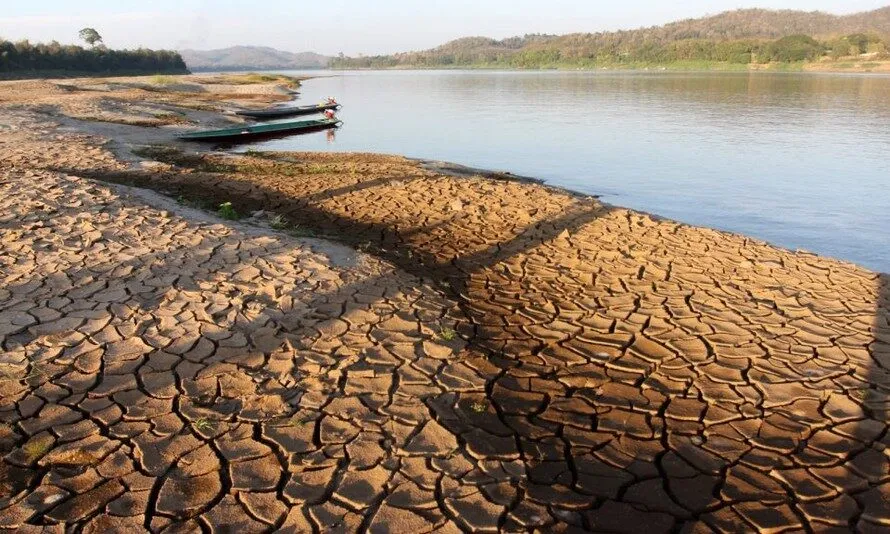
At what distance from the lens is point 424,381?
4121mm

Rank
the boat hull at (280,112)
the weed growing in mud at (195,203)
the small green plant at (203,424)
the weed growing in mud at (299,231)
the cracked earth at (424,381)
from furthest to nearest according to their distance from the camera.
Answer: the boat hull at (280,112) < the weed growing in mud at (195,203) < the weed growing in mud at (299,231) < the small green plant at (203,424) < the cracked earth at (424,381)

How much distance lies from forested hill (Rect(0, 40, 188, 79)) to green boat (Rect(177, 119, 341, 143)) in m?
41.0

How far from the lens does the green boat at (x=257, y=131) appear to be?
1769cm

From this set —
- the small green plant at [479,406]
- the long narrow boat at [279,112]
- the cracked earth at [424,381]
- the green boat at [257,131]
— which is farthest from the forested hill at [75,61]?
the small green plant at [479,406]

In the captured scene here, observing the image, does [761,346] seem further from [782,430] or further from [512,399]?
[512,399]

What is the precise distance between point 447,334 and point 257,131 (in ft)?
56.8

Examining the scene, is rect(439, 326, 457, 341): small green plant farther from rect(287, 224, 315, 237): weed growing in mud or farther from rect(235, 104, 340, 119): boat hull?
rect(235, 104, 340, 119): boat hull

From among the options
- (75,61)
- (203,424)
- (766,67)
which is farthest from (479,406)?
(766,67)

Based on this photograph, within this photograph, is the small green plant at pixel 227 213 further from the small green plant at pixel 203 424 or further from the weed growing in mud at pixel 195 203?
the small green plant at pixel 203 424

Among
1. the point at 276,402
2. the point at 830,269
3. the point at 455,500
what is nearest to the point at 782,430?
the point at 455,500

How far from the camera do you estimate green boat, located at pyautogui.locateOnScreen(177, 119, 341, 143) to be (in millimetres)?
17688

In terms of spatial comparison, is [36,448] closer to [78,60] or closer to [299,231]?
[299,231]

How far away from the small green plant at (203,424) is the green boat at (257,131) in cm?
1580

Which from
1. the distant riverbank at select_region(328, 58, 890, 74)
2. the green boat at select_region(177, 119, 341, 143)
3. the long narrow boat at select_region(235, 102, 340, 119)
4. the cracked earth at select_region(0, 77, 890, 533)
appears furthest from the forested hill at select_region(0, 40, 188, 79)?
the distant riverbank at select_region(328, 58, 890, 74)
